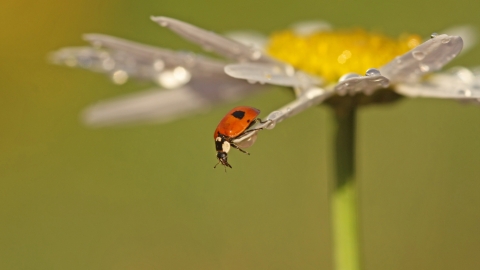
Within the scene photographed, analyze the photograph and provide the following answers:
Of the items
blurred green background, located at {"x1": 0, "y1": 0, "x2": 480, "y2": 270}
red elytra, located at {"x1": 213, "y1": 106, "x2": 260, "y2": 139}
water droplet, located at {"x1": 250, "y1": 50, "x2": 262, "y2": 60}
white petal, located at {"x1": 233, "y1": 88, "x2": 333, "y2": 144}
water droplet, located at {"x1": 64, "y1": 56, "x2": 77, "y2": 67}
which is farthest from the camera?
blurred green background, located at {"x1": 0, "y1": 0, "x2": 480, "y2": 270}

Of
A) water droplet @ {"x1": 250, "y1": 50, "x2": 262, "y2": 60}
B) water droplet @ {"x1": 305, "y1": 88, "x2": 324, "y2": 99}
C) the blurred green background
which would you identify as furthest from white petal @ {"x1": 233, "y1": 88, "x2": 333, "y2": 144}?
the blurred green background

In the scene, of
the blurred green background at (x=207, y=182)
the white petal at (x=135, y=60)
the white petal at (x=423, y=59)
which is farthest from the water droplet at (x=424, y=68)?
the blurred green background at (x=207, y=182)

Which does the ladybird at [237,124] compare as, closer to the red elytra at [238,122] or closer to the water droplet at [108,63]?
the red elytra at [238,122]

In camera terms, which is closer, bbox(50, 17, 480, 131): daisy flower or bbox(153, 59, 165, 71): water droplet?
bbox(50, 17, 480, 131): daisy flower

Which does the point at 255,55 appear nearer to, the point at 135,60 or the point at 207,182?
the point at 135,60

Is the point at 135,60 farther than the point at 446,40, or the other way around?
the point at 135,60

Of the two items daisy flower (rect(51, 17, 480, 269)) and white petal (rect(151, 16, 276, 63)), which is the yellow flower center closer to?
daisy flower (rect(51, 17, 480, 269))

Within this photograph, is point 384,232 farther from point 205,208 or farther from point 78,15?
point 78,15

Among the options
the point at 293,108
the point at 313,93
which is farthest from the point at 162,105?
the point at 293,108
